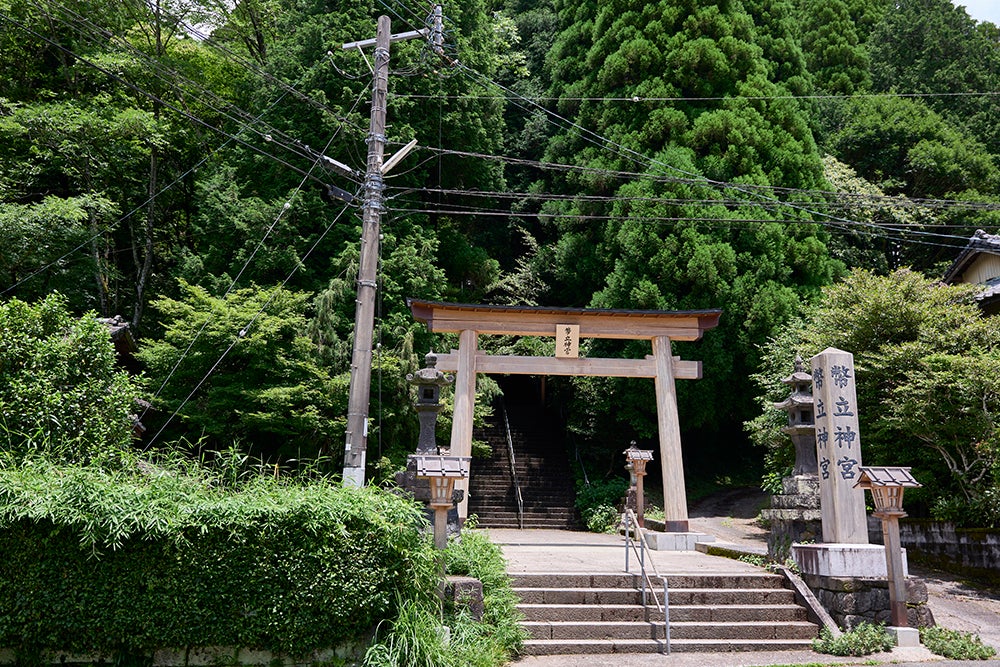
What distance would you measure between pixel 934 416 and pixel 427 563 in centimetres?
957

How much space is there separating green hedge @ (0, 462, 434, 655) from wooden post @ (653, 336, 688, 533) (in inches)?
342

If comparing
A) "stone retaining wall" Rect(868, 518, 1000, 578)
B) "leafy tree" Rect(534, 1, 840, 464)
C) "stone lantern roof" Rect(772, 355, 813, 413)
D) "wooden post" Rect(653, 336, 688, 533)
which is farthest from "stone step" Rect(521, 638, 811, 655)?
"leafy tree" Rect(534, 1, 840, 464)

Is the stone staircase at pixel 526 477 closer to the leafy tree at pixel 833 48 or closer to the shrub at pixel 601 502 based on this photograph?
the shrub at pixel 601 502

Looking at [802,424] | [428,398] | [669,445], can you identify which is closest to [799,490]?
[802,424]

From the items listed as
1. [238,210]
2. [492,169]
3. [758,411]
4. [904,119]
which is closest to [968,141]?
[904,119]

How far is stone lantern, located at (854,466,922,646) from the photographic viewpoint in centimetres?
820

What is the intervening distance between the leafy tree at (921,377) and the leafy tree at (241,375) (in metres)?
10.1

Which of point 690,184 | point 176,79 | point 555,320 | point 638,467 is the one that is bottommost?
point 638,467

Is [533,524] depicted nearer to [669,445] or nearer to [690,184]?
[669,445]

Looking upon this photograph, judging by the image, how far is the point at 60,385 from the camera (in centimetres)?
914

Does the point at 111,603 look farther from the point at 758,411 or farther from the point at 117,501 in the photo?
the point at 758,411

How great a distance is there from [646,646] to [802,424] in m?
4.31

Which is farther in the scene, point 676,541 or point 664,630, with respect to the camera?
point 676,541

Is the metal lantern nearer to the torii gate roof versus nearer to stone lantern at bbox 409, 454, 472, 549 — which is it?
stone lantern at bbox 409, 454, 472, 549
